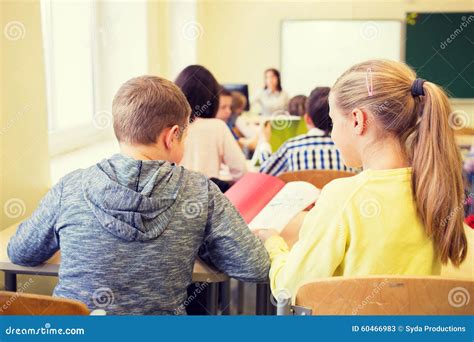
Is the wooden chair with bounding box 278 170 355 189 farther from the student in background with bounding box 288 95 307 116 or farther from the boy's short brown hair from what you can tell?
the student in background with bounding box 288 95 307 116

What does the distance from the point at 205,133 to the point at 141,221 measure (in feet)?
4.02

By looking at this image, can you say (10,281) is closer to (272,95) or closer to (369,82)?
(369,82)

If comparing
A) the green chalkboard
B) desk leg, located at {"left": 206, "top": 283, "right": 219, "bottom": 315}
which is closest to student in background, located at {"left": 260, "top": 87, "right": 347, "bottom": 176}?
desk leg, located at {"left": 206, "top": 283, "right": 219, "bottom": 315}

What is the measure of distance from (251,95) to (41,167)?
4.65 metres

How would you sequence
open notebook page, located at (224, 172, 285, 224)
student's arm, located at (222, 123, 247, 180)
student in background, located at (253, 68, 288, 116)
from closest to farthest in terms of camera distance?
open notebook page, located at (224, 172, 285, 224) < student's arm, located at (222, 123, 247, 180) < student in background, located at (253, 68, 288, 116)

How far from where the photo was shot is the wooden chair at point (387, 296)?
1077mm

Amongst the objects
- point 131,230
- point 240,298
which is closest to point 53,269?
point 131,230

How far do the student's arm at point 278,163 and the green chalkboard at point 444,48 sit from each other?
14.0 ft

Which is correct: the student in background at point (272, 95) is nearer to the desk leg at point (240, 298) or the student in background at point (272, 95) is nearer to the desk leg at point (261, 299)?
the desk leg at point (240, 298)

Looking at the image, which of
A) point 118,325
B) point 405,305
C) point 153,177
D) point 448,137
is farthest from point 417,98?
point 118,325

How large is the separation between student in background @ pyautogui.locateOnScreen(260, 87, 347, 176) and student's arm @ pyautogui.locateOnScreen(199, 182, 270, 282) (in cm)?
116

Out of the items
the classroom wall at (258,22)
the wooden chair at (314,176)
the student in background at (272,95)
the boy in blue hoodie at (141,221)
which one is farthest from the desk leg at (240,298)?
the classroom wall at (258,22)

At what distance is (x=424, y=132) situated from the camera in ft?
4.19

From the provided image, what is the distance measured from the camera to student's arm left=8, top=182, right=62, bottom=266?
138 centimetres
